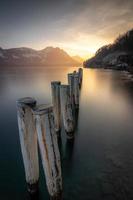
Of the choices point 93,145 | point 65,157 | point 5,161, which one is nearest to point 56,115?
point 65,157

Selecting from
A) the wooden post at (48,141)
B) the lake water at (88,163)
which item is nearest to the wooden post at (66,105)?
the lake water at (88,163)

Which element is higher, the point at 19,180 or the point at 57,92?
the point at 57,92

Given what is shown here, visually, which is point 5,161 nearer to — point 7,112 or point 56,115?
point 56,115

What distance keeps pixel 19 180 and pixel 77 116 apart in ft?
19.5

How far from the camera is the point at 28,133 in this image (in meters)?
2.92

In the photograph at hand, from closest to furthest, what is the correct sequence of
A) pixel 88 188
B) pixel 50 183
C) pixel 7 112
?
pixel 50 183 < pixel 88 188 < pixel 7 112

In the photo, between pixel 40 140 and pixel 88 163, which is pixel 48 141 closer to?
pixel 40 140

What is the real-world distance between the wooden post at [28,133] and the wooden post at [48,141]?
9.7 inches

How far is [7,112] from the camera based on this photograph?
10.4m

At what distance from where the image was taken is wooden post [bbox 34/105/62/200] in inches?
104

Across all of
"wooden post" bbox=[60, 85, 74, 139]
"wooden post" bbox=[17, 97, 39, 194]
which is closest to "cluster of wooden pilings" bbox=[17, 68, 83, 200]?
"wooden post" bbox=[17, 97, 39, 194]

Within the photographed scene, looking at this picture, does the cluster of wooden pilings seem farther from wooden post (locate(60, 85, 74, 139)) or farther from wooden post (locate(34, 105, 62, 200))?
wooden post (locate(60, 85, 74, 139))

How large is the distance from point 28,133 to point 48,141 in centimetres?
51

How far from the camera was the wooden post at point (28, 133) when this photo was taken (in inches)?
111
